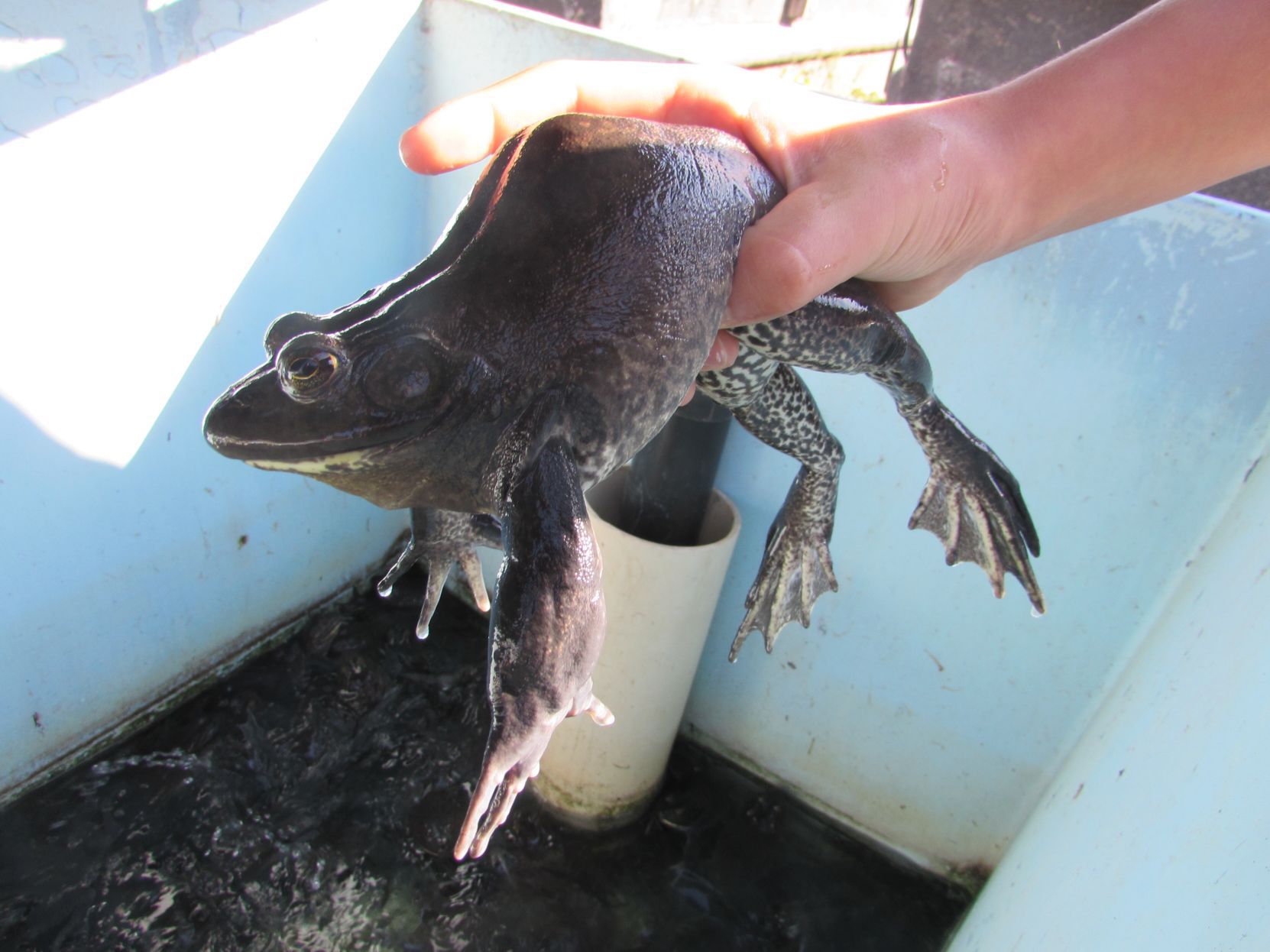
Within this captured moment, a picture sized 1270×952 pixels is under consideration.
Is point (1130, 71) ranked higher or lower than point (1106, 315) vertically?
higher

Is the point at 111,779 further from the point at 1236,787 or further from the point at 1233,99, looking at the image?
the point at 1233,99

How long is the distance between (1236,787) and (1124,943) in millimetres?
189

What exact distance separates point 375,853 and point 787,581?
1397mm

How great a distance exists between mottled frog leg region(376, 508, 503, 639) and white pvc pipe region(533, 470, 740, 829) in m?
0.56

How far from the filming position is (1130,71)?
3.72ft

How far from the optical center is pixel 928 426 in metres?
1.65

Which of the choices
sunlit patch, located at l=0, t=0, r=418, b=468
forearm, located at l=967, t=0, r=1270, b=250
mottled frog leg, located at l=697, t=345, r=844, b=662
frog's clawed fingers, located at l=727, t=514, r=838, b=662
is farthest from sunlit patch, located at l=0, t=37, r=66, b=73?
frog's clawed fingers, located at l=727, t=514, r=838, b=662

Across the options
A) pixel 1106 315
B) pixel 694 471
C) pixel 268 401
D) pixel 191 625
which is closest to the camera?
pixel 268 401

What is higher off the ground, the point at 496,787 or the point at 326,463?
the point at 326,463

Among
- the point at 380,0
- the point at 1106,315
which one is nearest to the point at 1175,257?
the point at 1106,315

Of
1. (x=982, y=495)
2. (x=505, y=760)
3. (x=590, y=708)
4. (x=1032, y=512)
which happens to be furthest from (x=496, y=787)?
(x=1032, y=512)

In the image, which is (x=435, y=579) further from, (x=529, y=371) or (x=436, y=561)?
(x=529, y=371)

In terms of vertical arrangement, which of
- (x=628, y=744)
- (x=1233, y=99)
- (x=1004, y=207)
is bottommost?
(x=628, y=744)

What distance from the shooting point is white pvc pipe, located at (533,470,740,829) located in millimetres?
2113
